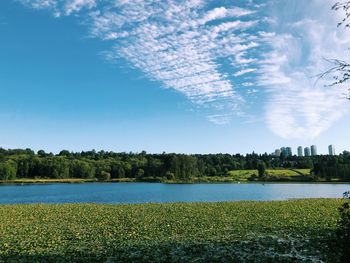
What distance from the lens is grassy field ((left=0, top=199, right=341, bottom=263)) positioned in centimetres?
1744

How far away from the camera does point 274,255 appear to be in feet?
58.1

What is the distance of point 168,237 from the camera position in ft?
72.4

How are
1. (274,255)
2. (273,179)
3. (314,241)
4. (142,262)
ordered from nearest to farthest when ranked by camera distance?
(142,262) < (274,255) < (314,241) < (273,179)

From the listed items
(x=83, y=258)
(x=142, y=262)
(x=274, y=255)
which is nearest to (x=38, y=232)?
(x=83, y=258)

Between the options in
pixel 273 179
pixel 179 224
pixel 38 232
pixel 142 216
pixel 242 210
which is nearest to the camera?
pixel 38 232

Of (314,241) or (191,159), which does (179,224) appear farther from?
(191,159)

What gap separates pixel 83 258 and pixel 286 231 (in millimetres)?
13410

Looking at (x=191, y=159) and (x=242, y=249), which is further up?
(x=191, y=159)

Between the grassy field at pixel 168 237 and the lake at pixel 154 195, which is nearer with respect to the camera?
the grassy field at pixel 168 237

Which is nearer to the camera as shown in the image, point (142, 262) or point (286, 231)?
point (142, 262)

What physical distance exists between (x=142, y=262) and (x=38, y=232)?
417 inches

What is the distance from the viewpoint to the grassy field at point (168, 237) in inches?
687

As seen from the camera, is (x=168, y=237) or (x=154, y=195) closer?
(x=168, y=237)

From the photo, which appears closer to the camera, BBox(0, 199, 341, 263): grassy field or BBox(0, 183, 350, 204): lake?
BBox(0, 199, 341, 263): grassy field
